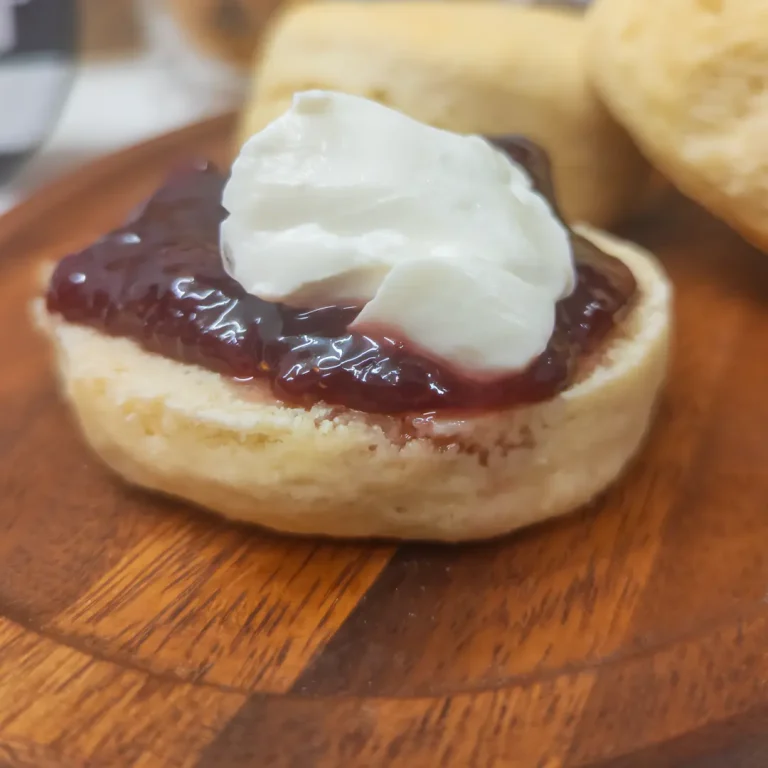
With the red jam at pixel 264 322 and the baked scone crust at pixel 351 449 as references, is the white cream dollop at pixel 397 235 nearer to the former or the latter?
the red jam at pixel 264 322

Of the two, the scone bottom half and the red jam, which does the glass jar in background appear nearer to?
the red jam

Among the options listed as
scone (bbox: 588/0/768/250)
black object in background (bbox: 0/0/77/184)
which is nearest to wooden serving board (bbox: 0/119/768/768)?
scone (bbox: 588/0/768/250)

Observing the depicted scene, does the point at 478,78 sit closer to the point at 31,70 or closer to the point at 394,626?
the point at 394,626

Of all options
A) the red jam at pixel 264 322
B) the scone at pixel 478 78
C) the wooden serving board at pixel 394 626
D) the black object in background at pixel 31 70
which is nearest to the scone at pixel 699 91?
the scone at pixel 478 78

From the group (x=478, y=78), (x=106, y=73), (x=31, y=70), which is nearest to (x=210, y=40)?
(x=31, y=70)

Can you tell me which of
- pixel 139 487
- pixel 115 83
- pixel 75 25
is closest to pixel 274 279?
pixel 139 487
